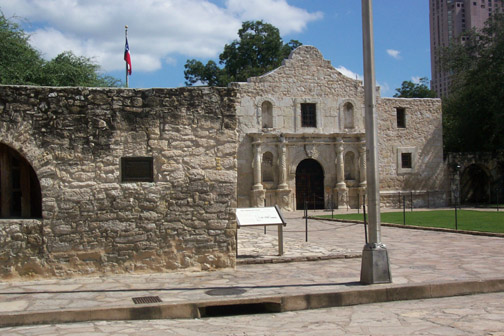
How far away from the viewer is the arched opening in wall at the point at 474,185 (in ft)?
106

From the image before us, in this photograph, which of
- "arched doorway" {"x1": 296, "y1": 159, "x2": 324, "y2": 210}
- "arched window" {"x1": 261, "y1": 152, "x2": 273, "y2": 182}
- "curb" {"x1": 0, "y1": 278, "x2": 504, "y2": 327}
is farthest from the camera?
"arched doorway" {"x1": 296, "y1": 159, "x2": 324, "y2": 210}

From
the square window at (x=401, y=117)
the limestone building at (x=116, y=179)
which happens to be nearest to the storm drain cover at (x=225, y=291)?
the limestone building at (x=116, y=179)

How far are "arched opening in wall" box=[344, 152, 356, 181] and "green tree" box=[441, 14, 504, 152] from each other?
8425mm

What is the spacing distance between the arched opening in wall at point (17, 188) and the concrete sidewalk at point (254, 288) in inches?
51.9

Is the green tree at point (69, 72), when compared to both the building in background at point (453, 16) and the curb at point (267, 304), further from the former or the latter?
the building in background at point (453, 16)

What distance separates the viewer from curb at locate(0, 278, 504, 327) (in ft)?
20.3

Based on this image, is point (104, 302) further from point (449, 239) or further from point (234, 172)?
point (449, 239)

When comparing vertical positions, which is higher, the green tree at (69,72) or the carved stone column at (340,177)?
the green tree at (69,72)

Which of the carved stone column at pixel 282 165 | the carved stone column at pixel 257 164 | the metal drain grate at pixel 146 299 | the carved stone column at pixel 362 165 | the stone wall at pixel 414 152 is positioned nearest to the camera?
the metal drain grate at pixel 146 299

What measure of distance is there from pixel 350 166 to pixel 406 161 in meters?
3.68

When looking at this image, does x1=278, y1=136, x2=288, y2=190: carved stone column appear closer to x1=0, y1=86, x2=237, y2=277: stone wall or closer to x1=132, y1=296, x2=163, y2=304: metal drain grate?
x1=0, y1=86, x2=237, y2=277: stone wall

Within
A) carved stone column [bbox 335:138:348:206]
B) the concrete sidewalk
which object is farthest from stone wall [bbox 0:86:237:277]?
carved stone column [bbox 335:138:348:206]

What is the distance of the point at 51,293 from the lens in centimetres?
728

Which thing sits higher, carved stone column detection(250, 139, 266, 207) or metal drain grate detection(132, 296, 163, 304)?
carved stone column detection(250, 139, 266, 207)
